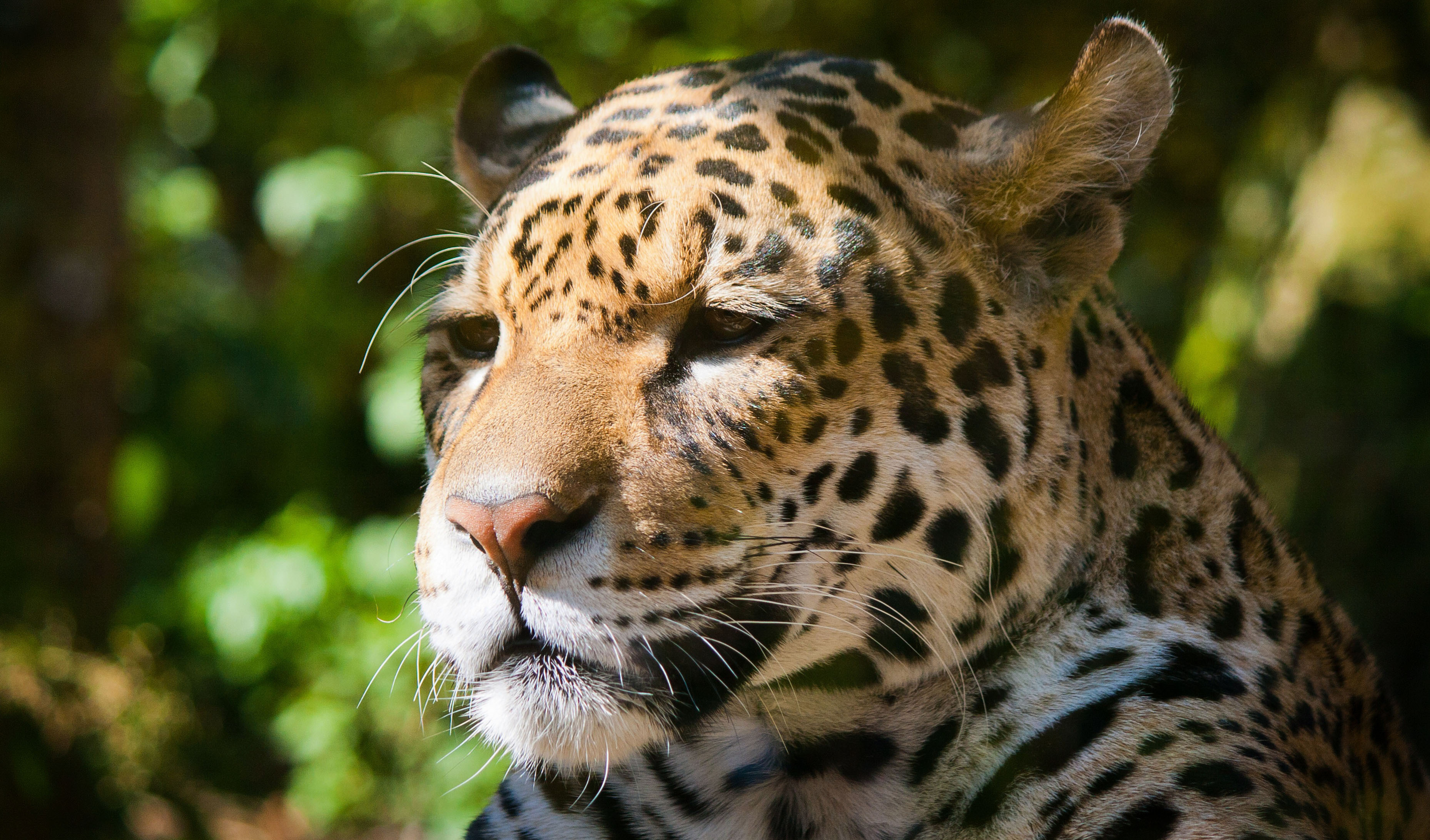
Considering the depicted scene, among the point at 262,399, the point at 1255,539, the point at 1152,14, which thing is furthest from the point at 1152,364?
the point at 262,399

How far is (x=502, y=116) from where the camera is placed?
145 inches

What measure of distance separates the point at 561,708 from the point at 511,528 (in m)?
0.42

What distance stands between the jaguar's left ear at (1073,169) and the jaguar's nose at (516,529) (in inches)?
44.6

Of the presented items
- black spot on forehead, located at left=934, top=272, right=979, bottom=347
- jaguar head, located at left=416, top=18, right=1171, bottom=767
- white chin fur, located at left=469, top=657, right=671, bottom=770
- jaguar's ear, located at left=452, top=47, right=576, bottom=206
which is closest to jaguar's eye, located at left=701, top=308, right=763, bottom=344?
jaguar head, located at left=416, top=18, right=1171, bottom=767

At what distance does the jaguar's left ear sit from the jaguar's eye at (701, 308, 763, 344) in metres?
0.58

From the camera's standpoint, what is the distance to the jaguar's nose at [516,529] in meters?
2.19

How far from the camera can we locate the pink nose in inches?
86.4

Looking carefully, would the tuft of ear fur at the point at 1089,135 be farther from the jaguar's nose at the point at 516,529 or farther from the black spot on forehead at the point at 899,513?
the jaguar's nose at the point at 516,529

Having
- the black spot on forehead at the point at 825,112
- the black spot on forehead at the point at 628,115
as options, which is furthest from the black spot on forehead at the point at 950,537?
the black spot on forehead at the point at 628,115

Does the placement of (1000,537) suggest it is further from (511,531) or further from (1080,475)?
(511,531)

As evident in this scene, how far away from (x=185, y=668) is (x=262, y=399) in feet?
5.30

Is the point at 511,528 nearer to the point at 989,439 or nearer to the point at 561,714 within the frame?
the point at 561,714

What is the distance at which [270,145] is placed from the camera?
25.9 ft

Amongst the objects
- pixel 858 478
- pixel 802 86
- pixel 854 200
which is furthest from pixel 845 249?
pixel 802 86
